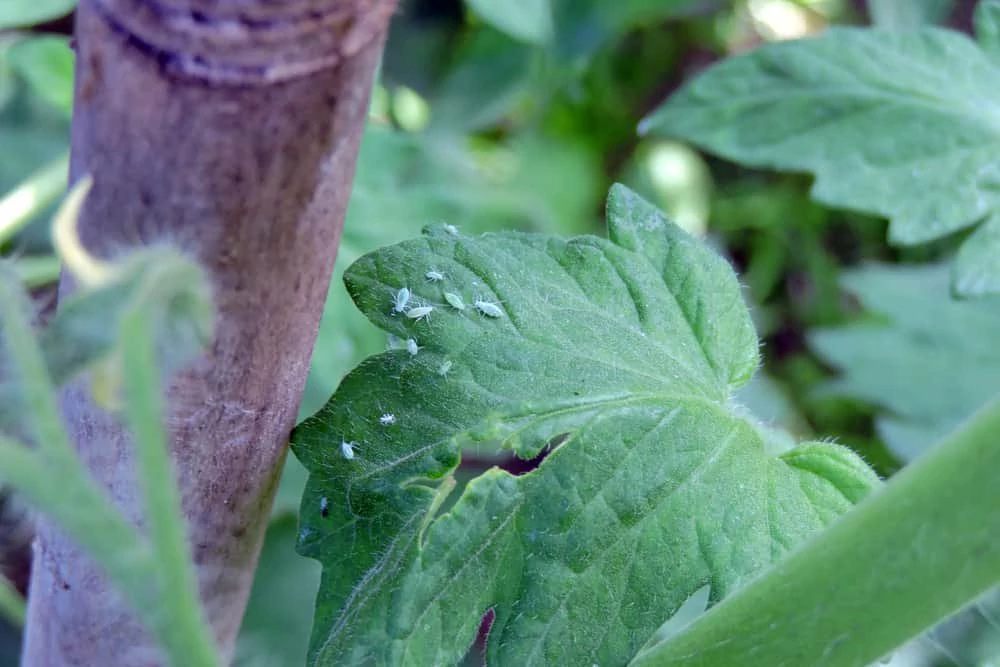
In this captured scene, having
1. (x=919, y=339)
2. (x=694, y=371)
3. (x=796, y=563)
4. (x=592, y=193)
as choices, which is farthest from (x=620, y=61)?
(x=796, y=563)

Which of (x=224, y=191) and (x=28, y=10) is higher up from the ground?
(x=224, y=191)

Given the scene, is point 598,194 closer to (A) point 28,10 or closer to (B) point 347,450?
(A) point 28,10

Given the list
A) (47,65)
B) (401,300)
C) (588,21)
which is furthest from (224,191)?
(588,21)

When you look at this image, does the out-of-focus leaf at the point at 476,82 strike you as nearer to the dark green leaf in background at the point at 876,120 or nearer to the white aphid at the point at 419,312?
the dark green leaf in background at the point at 876,120

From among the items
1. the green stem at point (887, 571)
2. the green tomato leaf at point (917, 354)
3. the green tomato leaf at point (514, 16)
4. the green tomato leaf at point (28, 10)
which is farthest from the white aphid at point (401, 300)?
the green tomato leaf at point (917, 354)

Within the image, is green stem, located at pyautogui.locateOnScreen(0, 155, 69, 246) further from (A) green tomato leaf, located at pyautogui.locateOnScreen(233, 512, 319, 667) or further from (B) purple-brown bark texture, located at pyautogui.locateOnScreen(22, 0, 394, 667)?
(A) green tomato leaf, located at pyautogui.locateOnScreen(233, 512, 319, 667)

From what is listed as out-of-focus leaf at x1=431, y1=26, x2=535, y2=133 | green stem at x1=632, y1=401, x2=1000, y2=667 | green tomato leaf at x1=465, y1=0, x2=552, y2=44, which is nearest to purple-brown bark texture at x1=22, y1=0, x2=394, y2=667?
green stem at x1=632, y1=401, x2=1000, y2=667

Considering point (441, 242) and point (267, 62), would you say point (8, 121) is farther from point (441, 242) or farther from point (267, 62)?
point (267, 62)
